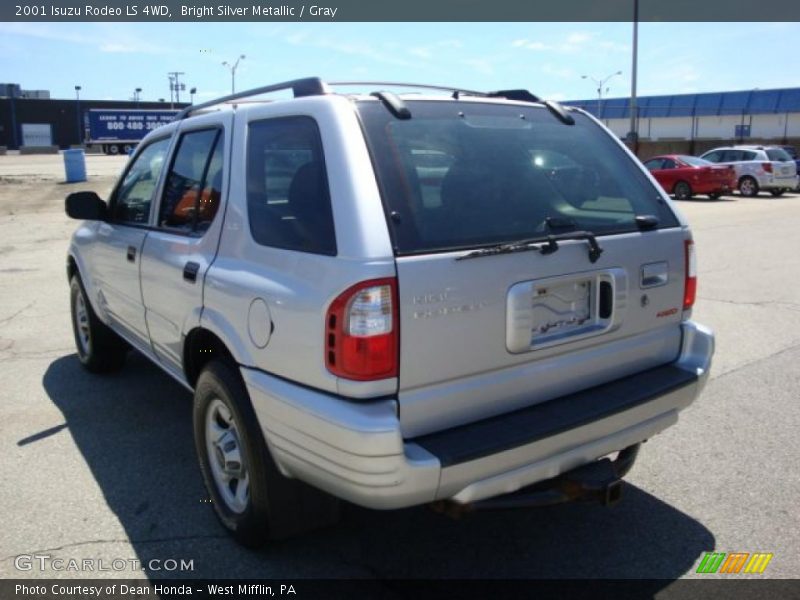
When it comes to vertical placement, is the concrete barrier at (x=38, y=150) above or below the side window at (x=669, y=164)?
above

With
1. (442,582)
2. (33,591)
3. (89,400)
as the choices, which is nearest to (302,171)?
(442,582)

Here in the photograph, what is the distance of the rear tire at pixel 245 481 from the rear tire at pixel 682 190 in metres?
23.0

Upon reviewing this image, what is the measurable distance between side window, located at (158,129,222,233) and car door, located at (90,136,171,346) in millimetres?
234

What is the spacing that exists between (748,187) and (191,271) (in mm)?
25956

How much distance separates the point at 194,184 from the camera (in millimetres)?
3629

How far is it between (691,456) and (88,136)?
74.9 meters

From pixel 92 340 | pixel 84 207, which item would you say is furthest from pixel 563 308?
pixel 92 340

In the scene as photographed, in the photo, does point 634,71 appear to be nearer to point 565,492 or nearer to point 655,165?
point 655,165

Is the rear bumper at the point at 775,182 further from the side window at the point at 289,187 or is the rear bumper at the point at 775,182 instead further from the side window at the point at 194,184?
the side window at the point at 289,187

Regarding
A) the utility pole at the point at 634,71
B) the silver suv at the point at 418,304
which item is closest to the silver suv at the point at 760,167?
the utility pole at the point at 634,71

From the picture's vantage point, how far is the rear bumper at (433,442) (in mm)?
2410

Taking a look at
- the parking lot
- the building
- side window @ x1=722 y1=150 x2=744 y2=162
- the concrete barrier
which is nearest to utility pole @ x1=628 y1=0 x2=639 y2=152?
side window @ x1=722 y1=150 x2=744 y2=162

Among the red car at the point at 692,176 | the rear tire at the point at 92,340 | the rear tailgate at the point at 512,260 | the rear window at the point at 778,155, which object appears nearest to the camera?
the rear tailgate at the point at 512,260

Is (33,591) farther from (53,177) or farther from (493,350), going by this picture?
(53,177)
